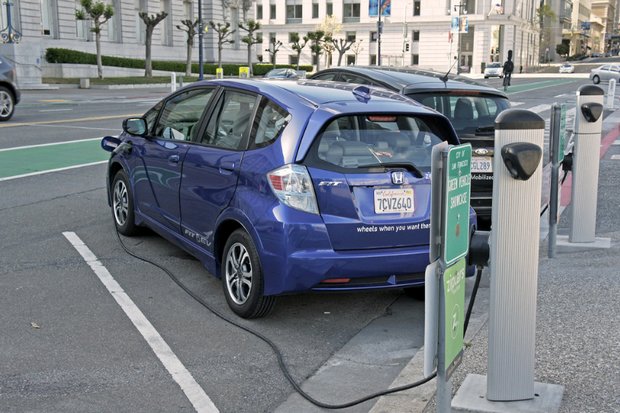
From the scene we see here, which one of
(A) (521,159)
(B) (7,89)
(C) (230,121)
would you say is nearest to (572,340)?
(A) (521,159)

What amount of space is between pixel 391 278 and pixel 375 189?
2.05 ft

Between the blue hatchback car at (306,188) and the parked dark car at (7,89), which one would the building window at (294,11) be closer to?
the parked dark car at (7,89)

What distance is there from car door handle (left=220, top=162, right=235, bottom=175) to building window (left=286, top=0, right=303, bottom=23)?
104m

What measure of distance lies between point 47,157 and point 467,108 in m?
7.93

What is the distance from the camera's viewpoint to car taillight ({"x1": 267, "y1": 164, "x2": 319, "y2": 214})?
191 inches

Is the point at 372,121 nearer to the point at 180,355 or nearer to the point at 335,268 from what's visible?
the point at 335,268

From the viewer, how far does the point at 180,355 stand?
15.1 ft

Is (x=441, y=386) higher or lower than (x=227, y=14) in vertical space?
lower

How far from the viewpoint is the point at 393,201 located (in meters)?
4.95

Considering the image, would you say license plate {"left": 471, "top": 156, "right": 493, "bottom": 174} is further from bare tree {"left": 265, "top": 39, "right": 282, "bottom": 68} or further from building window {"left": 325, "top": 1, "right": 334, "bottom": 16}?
building window {"left": 325, "top": 1, "right": 334, "bottom": 16}

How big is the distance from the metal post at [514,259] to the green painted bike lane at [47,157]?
8.89 meters

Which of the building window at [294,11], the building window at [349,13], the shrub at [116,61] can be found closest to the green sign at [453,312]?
the shrub at [116,61]

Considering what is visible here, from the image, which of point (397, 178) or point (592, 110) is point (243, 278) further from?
point (592, 110)

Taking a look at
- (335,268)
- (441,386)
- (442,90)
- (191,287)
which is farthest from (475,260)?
(442,90)
